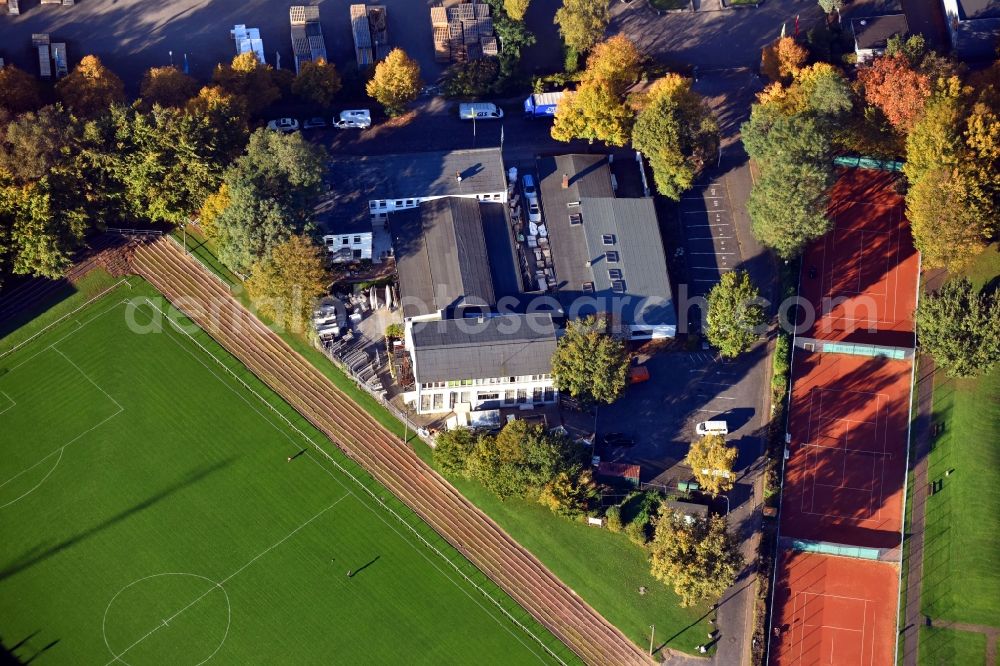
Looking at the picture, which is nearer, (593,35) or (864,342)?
(864,342)

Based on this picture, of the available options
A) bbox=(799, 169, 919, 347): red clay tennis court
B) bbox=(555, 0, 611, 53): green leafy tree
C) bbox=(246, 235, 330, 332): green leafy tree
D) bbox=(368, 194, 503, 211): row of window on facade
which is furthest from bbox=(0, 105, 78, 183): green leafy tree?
bbox=(799, 169, 919, 347): red clay tennis court

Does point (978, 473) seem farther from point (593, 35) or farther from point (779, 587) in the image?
point (593, 35)

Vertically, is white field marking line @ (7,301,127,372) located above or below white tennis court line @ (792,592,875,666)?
above

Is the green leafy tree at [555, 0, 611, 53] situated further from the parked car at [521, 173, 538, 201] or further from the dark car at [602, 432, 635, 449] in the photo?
the dark car at [602, 432, 635, 449]

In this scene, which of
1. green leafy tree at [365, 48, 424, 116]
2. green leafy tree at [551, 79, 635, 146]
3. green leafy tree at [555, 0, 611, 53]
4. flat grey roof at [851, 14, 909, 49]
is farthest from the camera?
flat grey roof at [851, 14, 909, 49]

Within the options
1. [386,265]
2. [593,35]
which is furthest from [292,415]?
[593,35]

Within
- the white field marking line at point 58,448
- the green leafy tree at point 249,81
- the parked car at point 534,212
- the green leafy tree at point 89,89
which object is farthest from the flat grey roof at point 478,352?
the green leafy tree at point 89,89
